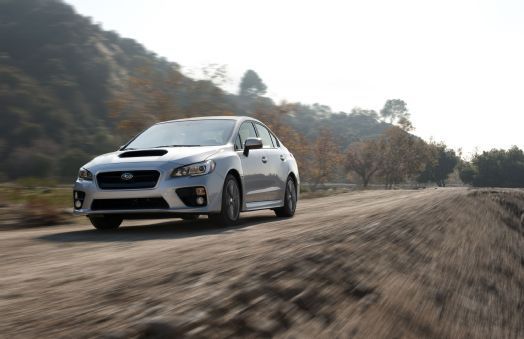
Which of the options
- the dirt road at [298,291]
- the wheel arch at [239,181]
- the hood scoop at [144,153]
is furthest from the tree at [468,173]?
the dirt road at [298,291]

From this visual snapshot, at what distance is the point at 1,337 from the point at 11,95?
114 meters

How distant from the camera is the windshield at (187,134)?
1005 centimetres

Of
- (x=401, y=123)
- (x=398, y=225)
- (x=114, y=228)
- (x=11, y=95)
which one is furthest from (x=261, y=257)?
(x=11, y=95)

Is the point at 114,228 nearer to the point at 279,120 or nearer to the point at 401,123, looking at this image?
the point at 279,120

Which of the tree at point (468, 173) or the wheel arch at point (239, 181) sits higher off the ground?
the tree at point (468, 173)

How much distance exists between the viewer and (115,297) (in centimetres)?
224

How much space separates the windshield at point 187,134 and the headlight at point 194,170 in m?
0.95

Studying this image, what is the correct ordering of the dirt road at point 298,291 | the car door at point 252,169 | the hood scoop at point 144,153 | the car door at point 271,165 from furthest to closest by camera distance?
the car door at point 271,165 < the car door at point 252,169 < the hood scoop at point 144,153 < the dirt road at point 298,291

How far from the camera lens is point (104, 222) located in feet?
32.0

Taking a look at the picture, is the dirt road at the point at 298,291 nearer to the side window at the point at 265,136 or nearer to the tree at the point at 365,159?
the side window at the point at 265,136

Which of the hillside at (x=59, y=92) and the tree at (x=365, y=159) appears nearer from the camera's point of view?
the hillside at (x=59, y=92)

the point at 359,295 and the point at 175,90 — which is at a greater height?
the point at 175,90

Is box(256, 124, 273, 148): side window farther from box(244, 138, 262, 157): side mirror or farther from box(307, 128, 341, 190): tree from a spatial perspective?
box(307, 128, 341, 190): tree

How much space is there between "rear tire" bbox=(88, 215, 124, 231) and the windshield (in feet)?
3.75
